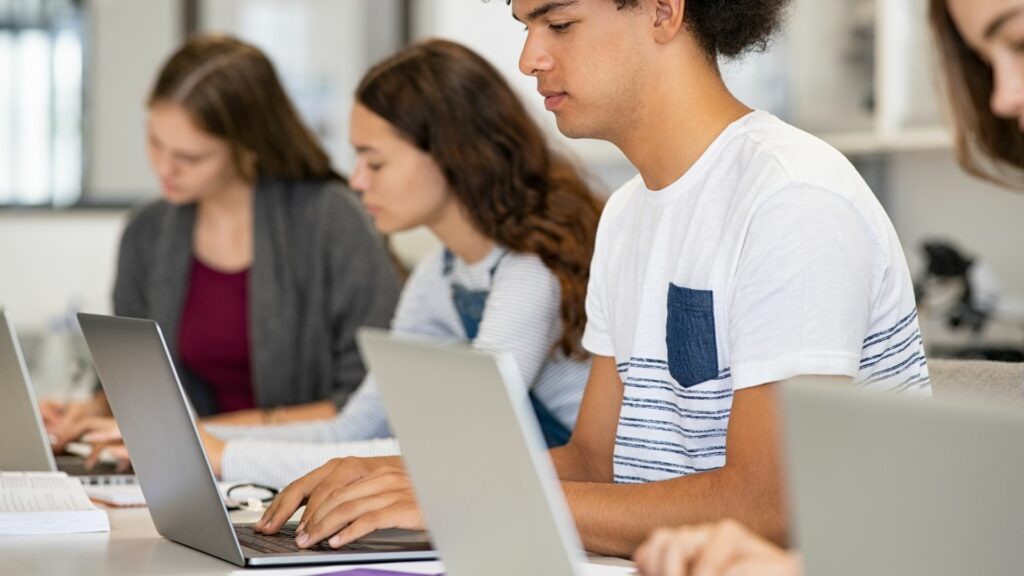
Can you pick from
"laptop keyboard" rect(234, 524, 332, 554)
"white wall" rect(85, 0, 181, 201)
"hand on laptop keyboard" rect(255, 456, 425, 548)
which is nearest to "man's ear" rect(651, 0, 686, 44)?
"hand on laptop keyboard" rect(255, 456, 425, 548)

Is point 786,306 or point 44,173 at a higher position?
point 786,306

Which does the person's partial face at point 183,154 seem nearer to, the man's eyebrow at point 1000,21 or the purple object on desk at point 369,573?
the purple object on desk at point 369,573

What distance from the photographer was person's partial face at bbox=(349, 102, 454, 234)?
87.1 inches

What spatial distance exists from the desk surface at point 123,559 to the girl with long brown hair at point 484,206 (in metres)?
0.64

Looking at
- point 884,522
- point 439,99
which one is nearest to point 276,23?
point 439,99

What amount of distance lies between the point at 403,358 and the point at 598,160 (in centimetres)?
343

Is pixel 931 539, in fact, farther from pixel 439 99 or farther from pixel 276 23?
pixel 276 23

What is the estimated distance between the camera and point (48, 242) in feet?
15.2

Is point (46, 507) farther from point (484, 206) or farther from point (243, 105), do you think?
point (243, 105)

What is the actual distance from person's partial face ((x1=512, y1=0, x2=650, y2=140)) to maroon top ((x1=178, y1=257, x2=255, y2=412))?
1.47 m

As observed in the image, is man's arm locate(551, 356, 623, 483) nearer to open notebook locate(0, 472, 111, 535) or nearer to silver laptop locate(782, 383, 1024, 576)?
open notebook locate(0, 472, 111, 535)

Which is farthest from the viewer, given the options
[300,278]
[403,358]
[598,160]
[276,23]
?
[276,23]

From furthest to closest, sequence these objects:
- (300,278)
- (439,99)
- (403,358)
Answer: (300,278) → (439,99) → (403,358)

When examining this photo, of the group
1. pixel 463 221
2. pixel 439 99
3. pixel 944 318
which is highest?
pixel 439 99
